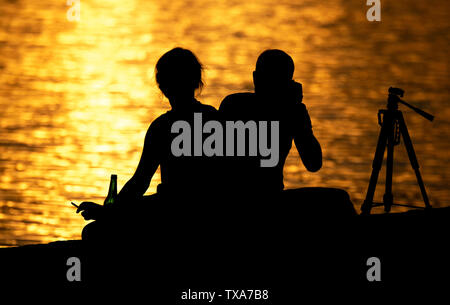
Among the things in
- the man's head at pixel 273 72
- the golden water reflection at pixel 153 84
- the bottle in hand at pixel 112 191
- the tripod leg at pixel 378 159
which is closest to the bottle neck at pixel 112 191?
the bottle in hand at pixel 112 191

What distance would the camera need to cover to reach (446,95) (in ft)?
46.6

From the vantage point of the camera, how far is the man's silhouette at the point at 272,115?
11.6 feet

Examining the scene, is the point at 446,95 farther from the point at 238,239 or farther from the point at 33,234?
the point at 238,239

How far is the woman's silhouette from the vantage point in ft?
11.4

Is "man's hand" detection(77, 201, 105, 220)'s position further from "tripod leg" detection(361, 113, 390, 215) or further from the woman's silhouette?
"tripod leg" detection(361, 113, 390, 215)

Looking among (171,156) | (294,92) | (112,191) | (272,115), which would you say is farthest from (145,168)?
(294,92)

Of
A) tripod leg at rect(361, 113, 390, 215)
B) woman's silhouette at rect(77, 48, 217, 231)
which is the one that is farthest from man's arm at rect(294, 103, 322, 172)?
tripod leg at rect(361, 113, 390, 215)

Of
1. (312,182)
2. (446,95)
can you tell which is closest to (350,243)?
(312,182)

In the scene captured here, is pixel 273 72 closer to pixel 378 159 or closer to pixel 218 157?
pixel 218 157

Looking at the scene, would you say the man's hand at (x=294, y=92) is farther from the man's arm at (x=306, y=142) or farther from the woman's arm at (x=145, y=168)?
the woman's arm at (x=145, y=168)

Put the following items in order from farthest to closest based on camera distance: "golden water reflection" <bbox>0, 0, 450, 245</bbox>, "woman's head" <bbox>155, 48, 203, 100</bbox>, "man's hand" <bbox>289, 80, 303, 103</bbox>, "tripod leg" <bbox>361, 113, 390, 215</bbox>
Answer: "golden water reflection" <bbox>0, 0, 450, 245</bbox> < "tripod leg" <bbox>361, 113, 390, 215</bbox> < "man's hand" <bbox>289, 80, 303, 103</bbox> < "woman's head" <bbox>155, 48, 203, 100</bbox>

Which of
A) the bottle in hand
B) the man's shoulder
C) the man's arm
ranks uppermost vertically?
the man's shoulder

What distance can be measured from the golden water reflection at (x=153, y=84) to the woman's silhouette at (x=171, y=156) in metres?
4.22

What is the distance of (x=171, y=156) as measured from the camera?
3.66m
